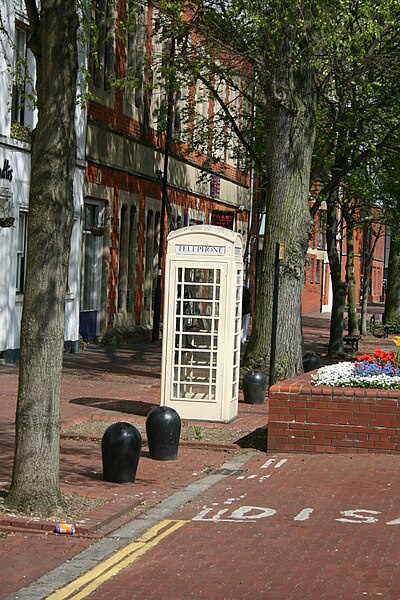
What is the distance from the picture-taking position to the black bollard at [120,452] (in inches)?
446

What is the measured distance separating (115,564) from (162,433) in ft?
15.6

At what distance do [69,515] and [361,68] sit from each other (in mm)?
15045

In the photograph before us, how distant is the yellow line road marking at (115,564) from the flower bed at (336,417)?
388 centimetres

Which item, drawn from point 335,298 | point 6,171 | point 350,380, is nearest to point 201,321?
point 350,380

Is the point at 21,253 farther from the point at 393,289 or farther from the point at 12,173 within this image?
the point at 393,289

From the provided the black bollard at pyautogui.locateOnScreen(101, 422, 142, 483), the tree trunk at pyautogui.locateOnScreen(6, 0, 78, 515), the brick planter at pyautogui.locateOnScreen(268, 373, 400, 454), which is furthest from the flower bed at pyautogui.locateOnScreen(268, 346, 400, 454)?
the tree trunk at pyautogui.locateOnScreen(6, 0, 78, 515)

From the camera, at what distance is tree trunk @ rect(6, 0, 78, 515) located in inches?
385

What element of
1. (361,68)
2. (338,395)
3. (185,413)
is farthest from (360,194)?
(338,395)

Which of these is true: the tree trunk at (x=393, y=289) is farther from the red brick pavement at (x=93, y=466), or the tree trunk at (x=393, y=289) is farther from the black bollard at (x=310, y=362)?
the black bollard at (x=310, y=362)

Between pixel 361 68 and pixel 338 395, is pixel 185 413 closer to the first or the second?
pixel 338 395

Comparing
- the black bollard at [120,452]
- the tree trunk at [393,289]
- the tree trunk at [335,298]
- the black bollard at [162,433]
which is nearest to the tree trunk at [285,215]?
the black bollard at [162,433]

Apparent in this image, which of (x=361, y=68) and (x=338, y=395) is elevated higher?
(x=361, y=68)

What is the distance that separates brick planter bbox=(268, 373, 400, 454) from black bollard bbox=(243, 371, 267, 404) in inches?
209

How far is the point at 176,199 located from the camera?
38906 millimetres
